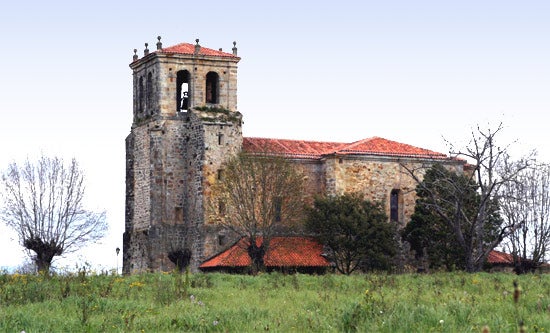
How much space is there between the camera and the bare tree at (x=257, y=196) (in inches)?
2165

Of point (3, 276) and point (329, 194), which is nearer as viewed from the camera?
point (3, 276)

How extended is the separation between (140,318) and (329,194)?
129 feet

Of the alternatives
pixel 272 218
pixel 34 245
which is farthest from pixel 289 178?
pixel 34 245

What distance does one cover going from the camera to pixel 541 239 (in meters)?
57.5

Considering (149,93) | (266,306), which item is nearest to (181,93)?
(149,93)

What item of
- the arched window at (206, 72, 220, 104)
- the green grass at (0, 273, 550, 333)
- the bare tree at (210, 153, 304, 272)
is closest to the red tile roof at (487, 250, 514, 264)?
the bare tree at (210, 153, 304, 272)

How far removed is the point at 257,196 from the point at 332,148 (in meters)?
7.44

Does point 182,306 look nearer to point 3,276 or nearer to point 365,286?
point 365,286

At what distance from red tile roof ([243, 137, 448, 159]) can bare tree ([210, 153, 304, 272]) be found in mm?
1941

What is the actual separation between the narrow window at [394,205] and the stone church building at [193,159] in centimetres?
6

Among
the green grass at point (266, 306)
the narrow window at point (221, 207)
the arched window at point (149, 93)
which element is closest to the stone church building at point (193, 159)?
the arched window at point (149, 93)

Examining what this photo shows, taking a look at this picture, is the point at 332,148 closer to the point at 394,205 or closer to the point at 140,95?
the point at 394,205

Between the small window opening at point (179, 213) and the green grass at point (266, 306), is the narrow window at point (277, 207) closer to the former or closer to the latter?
the small window opening at point (179, 213)

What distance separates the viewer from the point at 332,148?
6131 centimetres
